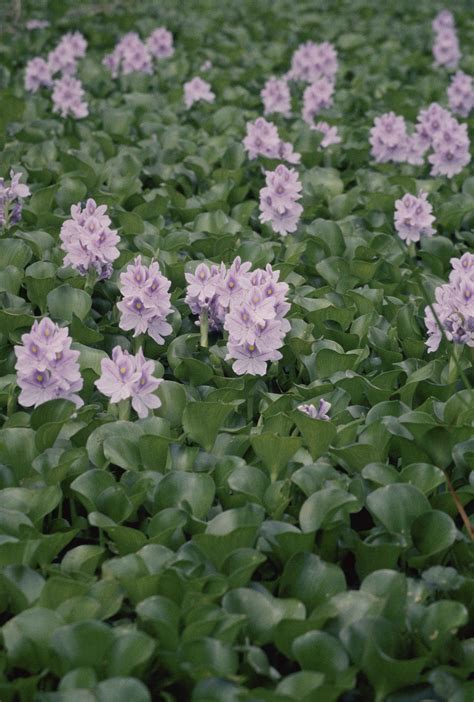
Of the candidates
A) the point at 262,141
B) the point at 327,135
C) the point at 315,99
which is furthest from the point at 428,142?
the point at 315,99

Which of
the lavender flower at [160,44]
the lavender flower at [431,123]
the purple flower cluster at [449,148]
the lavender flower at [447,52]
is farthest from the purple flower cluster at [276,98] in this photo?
the lavender flower at [447,52]

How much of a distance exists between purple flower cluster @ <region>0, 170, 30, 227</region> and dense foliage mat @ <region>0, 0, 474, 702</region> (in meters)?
0.10

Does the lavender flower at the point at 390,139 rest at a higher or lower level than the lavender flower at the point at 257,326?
lower

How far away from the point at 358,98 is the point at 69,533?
4.42 meters

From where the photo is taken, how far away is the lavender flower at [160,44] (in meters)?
6.83

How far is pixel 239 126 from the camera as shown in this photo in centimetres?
534

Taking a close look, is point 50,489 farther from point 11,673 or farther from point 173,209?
point 173,209

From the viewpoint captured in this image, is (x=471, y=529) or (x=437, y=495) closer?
(x=471, y=529)

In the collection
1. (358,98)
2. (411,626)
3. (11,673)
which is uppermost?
(411,626)

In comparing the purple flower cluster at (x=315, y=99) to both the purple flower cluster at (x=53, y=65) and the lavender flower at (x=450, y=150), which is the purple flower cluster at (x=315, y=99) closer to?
the lavender flower at (x=450, y=150)

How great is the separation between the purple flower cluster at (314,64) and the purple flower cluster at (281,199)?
8.98ft

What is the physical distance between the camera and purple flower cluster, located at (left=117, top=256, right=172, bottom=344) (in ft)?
9.07

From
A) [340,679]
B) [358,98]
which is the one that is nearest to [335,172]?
[358,98]

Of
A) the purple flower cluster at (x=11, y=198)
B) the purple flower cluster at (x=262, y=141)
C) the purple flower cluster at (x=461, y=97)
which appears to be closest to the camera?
the purple flower cluster at (x=11, y=198)
